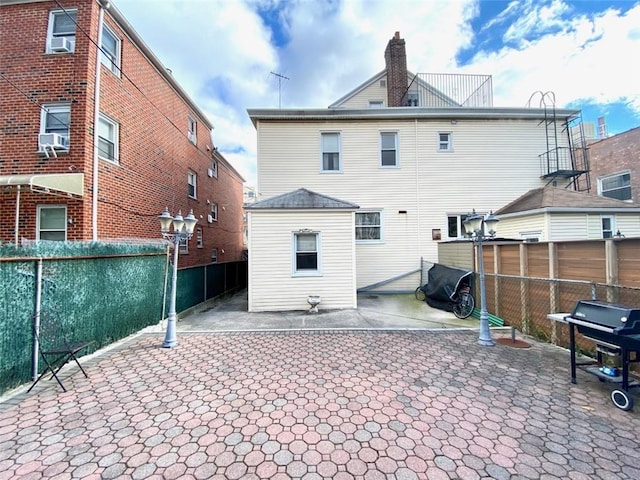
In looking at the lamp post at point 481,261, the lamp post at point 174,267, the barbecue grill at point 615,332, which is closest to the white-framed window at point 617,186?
the lamp post at point 481,261

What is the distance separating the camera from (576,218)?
8.74m

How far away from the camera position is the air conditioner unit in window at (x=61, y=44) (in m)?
7.14

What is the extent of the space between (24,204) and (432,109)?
14.1m

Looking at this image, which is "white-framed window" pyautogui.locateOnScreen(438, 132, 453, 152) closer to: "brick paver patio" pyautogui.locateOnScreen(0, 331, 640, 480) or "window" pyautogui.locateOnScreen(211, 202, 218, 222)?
"brick paver patio" pyautogui.locateOnScreen(0, 331, 640, 480)

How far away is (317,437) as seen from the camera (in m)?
2.62

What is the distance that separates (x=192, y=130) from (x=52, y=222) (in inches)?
308

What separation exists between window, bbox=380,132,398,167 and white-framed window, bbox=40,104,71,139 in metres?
10.5

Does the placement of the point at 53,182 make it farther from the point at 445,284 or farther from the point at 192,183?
the point at 445,284

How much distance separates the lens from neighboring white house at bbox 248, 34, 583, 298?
36.9 feet

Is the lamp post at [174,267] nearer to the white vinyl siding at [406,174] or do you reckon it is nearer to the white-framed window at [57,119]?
the white-framed window at [57,119]

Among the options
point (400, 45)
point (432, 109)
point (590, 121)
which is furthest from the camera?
point (590, 121)

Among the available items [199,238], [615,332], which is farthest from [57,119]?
[615,332]

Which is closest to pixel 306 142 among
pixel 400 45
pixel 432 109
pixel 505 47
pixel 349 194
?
pixel 349 194

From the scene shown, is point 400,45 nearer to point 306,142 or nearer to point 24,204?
point 306,142
